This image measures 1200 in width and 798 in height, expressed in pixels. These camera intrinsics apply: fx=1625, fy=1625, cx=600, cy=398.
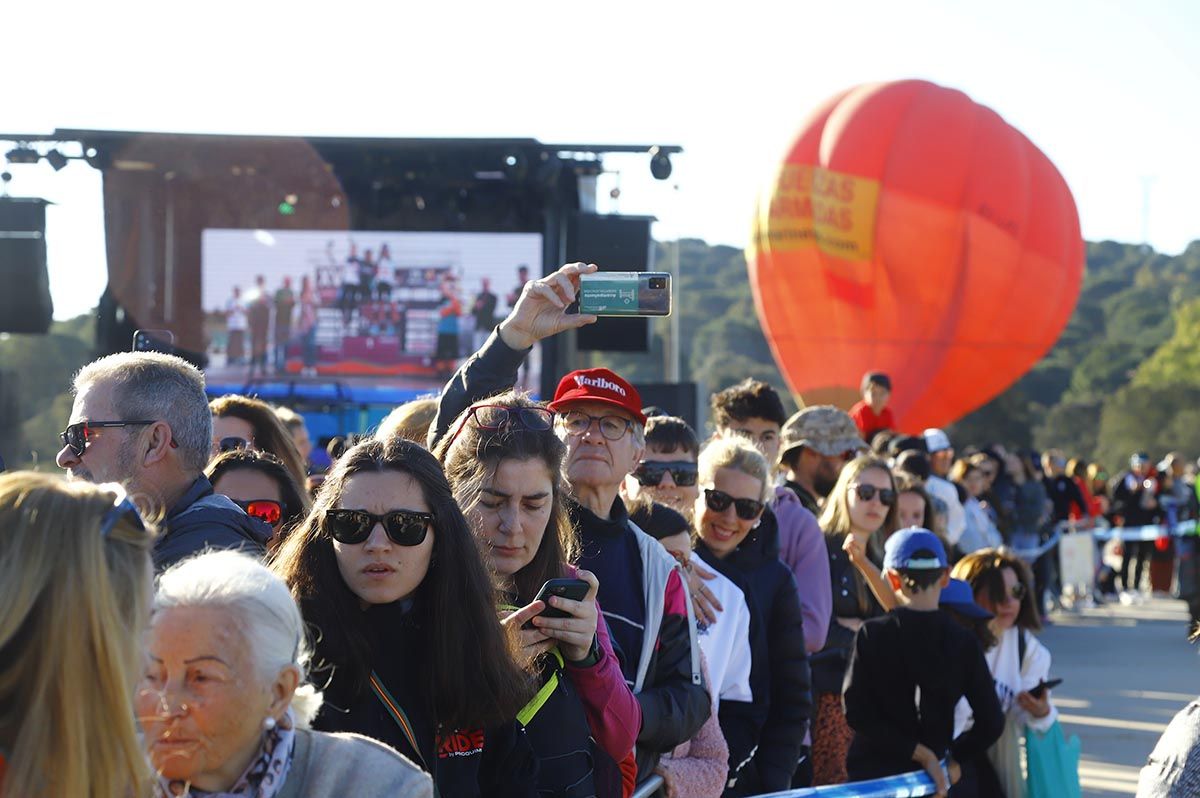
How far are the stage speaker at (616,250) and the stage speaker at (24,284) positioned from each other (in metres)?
3.88

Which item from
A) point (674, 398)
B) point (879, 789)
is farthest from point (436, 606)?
point (674, 398)

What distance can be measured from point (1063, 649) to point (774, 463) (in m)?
9.03

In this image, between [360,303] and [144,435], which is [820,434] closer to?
[144,435]

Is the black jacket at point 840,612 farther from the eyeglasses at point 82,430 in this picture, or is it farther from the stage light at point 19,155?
the stage light at point 19,155

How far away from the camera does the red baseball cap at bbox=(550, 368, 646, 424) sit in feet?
13.3

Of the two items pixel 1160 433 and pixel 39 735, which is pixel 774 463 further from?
pixel 1160 433

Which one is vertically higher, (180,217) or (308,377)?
(180,217)

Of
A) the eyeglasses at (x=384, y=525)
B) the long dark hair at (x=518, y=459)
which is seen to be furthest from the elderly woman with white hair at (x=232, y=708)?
the long dark hair at (x=518, y=459)

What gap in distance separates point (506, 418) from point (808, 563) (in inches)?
102

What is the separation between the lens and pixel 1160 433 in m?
51.6

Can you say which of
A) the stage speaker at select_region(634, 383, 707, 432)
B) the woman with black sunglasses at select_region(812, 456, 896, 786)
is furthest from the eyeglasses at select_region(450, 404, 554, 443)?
the stage speaker at select_region(634, 383, 707, 432)

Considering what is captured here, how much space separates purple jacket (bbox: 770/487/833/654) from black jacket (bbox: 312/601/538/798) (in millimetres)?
2858

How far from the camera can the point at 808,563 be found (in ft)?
18.8

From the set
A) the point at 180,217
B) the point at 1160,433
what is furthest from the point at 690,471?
the point at 1160,433
